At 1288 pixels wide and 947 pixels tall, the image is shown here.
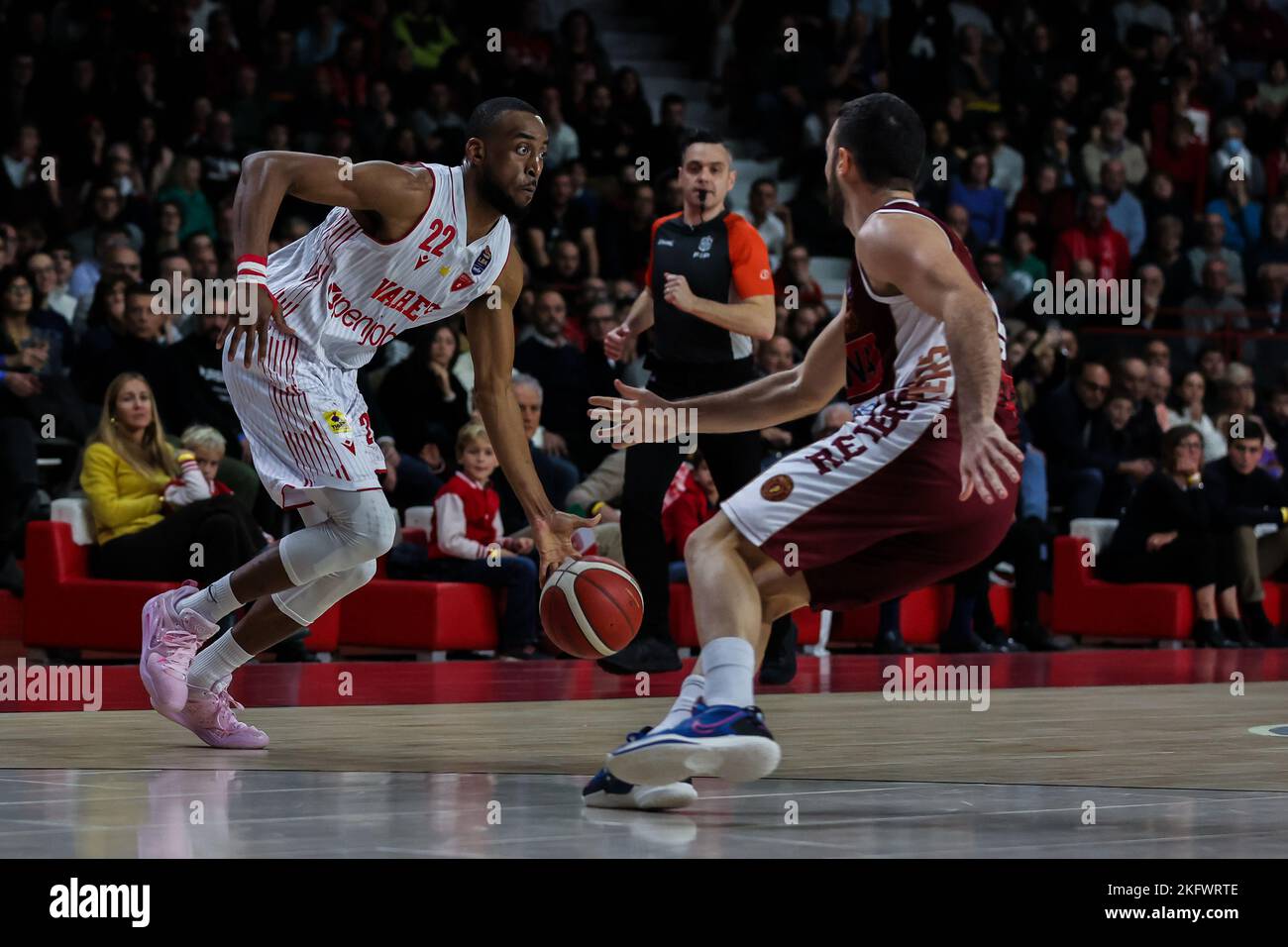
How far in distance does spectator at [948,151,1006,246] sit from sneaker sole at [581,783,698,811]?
11.3 meters

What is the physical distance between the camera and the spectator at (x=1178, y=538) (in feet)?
37.9

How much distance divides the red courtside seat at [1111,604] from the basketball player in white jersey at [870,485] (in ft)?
24.7

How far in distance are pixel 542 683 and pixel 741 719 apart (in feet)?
13.4

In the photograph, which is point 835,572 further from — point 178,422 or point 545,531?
point 178,422

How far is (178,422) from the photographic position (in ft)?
32.4

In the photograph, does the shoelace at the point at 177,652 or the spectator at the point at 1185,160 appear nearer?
the shoelace at the point at 177,652

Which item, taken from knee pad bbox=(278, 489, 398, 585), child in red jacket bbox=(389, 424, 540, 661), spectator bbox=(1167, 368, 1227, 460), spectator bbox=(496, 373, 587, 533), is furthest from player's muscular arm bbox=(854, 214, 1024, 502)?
spectator bbox=(1167, 368, 1227, 460)

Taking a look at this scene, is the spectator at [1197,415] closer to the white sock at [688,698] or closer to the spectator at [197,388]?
the spectator at [197,388]

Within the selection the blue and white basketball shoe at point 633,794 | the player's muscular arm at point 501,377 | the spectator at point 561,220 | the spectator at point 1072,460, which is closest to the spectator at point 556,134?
the spectator at point 561,220

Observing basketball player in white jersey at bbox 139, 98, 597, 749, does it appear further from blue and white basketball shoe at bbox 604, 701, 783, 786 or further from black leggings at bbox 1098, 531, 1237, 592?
black leggings at bbox 1098, 531, 1237, 592

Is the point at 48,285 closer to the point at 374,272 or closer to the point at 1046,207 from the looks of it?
the point at 374,272

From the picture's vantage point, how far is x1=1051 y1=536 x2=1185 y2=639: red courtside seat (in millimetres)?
11680
